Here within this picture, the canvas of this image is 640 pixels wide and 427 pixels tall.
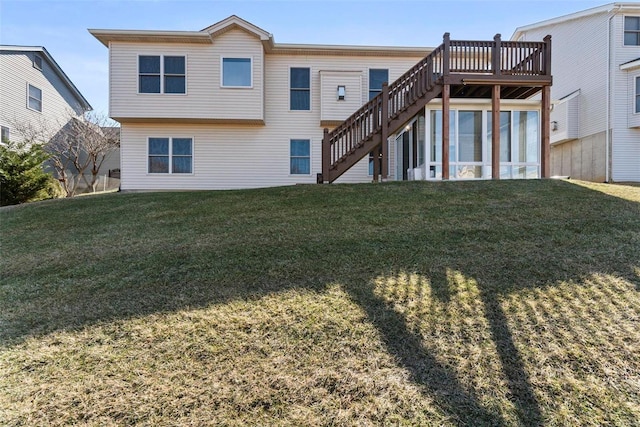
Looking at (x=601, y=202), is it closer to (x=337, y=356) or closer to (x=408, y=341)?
(x=408, y=341)

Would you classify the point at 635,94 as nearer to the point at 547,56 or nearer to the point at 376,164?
the point at 547,56

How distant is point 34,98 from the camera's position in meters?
16.8

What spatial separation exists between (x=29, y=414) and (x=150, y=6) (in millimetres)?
10269

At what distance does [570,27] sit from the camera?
15.1 m

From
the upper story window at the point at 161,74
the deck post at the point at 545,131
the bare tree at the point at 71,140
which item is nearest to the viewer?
the deck post at the point at 545,131

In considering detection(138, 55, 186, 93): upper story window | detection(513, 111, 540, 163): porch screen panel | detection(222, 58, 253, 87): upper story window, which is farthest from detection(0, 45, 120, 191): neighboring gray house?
detection(513, 111, 540, 163): porch screen panel

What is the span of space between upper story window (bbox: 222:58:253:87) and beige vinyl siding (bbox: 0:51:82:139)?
33.3 ft

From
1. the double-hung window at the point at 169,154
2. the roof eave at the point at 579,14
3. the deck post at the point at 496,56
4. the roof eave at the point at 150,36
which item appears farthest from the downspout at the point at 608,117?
the double-hung window at the point at 169,154

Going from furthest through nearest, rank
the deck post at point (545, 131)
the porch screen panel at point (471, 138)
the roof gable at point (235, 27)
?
the roof gable at point (235, 27)
the porch screen panel at point (471, 138)
the deck post at point (545, 131)

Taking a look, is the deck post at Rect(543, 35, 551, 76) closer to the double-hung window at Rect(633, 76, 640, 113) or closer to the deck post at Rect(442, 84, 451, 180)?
the deck post at Rect(442, 84, 451, 180)

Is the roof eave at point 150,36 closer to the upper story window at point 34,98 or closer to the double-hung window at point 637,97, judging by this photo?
the upper story window at point 34,98

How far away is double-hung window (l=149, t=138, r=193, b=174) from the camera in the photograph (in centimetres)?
1282

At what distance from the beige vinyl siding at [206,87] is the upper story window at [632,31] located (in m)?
13.3

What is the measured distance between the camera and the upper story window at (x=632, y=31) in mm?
13422
